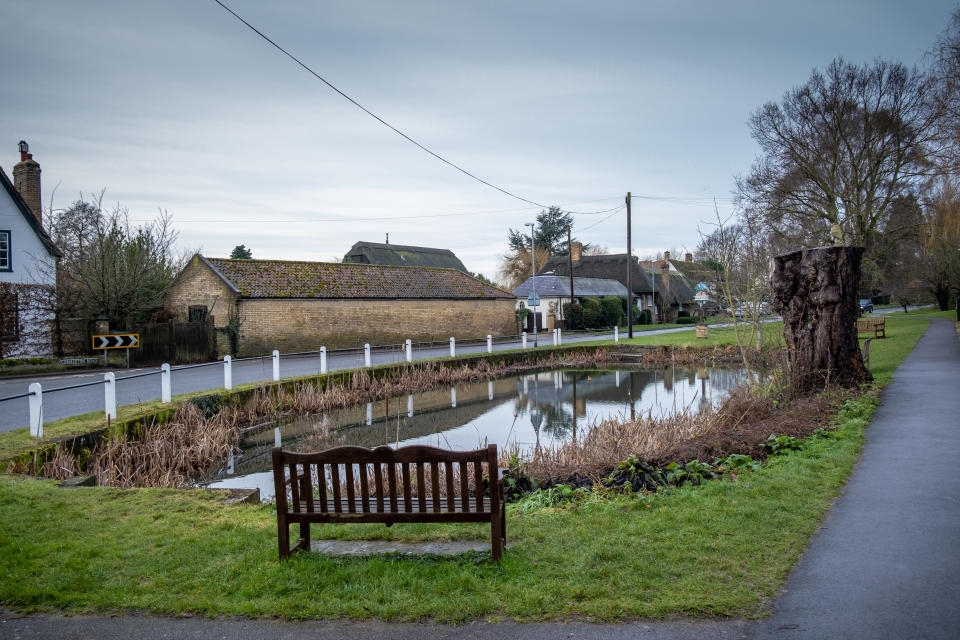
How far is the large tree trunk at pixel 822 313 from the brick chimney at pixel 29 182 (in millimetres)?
29881

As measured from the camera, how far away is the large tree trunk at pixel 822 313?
11742mm

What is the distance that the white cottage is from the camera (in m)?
23.1

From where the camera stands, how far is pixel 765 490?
6078 mm

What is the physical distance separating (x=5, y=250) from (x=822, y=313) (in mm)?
29171

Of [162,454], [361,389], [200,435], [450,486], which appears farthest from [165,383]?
[450,486]

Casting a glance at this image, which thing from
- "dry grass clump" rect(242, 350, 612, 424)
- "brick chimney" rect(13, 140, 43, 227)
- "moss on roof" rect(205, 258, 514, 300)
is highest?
"brick chimney" rect(13, 140, 43, 227)

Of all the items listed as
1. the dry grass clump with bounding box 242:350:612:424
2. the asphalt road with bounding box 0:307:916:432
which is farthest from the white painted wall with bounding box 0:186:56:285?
the dry grass clump with bounding box 242:350:612:424

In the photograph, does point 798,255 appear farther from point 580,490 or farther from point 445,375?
point 445,375

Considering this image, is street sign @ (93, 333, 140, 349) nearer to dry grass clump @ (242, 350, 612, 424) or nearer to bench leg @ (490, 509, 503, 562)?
dry grass clump @ (242, 350, 612, 424)

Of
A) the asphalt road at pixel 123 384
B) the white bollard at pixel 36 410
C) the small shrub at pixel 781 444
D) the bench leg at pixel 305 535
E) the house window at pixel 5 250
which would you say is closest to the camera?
the bench leg at pixel 305 535

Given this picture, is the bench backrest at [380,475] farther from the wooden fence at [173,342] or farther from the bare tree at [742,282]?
the wooden fence at [173,342]

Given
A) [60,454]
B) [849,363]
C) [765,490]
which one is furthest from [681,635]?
[849,363]

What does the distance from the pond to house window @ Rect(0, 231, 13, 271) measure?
60.2 feet

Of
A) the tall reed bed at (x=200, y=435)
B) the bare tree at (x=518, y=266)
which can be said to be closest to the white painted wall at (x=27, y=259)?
the tall reed bed at (x=200, y=435)
